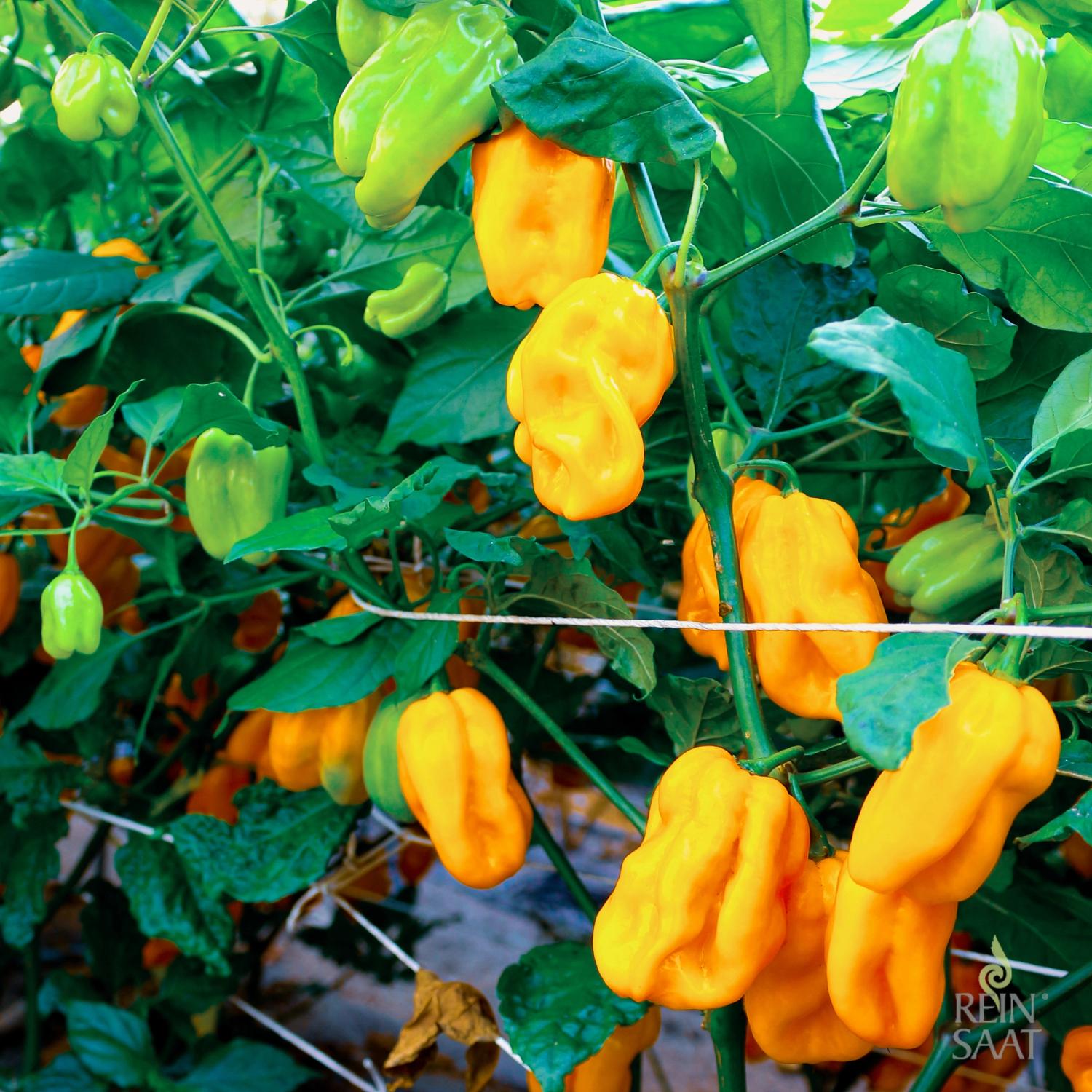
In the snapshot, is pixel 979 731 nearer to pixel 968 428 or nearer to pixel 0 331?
pixel 968 428

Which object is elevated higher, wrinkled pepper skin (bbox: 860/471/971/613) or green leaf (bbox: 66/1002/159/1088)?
wrinkled pepper skin (bbox: 860/471/971/613)

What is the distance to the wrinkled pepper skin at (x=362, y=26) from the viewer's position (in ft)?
1.52

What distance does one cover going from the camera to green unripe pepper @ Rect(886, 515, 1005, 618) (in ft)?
1.58

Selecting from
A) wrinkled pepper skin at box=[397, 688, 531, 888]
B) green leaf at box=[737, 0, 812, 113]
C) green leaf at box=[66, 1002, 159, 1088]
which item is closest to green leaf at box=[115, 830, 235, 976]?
green leaf at box=[66, 1002, 159, 1088]

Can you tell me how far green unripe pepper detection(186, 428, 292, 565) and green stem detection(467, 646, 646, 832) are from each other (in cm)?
14

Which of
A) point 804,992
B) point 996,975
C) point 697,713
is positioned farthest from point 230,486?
point 996,975

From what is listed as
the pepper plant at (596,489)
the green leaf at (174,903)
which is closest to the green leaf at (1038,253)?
the pepper plant at (596,489)

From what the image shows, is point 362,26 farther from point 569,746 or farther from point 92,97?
point 569,746

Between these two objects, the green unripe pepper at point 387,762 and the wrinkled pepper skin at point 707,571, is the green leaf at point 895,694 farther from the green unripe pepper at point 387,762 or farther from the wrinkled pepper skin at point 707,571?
the green unripe pepper at point 387,762

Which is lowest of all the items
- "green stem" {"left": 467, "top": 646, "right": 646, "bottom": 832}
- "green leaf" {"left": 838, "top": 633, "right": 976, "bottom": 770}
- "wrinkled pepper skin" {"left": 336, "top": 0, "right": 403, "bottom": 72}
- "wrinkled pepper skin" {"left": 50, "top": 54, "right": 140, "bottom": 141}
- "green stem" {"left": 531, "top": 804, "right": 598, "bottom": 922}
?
"green stem" {"left": 531, "top": 804, "right": 598, "bottom": 922}

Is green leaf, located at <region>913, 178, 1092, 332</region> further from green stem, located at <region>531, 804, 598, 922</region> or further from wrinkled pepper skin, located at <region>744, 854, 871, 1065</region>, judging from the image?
green stem, located at <region>531, 804, 598, 922</region>

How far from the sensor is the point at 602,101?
1.26 ft

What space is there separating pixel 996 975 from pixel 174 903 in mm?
550

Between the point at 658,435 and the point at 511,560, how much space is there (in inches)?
9.5
